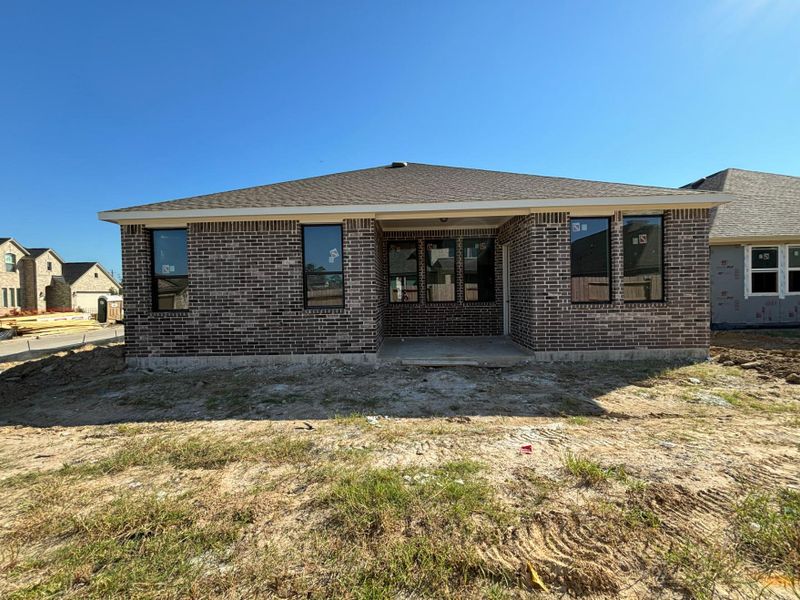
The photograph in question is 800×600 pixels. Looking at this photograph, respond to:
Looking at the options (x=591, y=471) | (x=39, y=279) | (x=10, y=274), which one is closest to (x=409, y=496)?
(x=591, y=471)

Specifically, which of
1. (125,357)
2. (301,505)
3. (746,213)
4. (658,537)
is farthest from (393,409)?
(746,213)

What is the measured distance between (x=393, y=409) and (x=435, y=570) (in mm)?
3205

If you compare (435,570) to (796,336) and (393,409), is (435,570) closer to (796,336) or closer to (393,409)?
(393,409)

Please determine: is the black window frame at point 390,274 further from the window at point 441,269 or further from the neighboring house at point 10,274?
the neighboring house at point 10,274

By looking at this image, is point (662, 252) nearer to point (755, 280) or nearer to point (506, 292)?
point (506, 292)

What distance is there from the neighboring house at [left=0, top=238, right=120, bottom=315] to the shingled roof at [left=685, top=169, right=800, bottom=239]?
50336 millimetres

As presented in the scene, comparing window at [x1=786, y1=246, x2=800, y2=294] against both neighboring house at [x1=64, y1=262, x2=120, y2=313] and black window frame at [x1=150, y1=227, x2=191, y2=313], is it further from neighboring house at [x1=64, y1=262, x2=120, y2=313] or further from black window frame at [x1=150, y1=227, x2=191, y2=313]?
neighboring house at [x1=64, y1=262, x2=120, y2=313]

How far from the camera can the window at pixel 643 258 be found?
26.0 feet

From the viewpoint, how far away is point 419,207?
7.68 meters

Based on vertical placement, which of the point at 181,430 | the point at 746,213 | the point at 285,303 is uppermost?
the point at 746,213

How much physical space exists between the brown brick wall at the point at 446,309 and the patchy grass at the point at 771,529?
7825mm

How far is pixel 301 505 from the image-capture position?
115 inches

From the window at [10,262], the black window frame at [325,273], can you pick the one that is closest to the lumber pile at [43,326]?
the black window frame at [325,273]

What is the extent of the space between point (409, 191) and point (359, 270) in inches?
84.5
